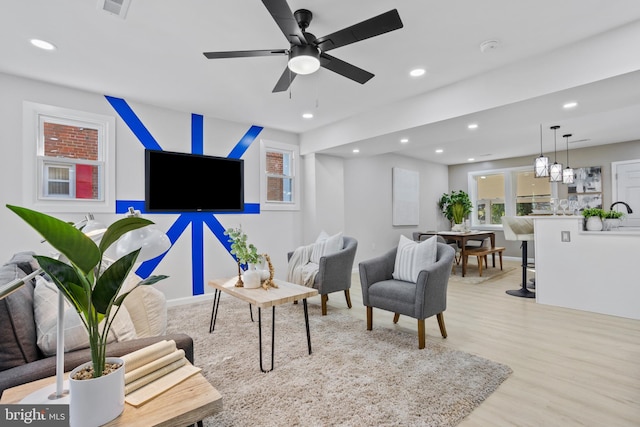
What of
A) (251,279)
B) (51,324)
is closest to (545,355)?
(251,279)

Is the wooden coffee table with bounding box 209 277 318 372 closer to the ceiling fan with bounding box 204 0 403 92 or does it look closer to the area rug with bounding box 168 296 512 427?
the area rug with bounding box 168 296 512 427

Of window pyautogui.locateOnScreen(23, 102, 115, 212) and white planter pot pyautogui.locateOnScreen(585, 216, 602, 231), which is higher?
window pyautogui.locateOnScreen(23, 102, 115, 212)

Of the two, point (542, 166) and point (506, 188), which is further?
point (506, 188)

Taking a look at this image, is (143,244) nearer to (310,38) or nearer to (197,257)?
(310,38)

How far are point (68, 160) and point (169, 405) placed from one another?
3.59m

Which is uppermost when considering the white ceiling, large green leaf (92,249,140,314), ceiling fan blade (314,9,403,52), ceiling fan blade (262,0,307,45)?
the white ceiling

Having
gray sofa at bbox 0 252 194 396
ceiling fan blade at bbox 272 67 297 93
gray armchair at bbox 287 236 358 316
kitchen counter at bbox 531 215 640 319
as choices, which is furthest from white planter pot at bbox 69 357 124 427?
kitchen counter at bbox 531 215 640 319

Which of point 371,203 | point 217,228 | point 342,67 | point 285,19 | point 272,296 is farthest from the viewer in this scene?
point 371,203

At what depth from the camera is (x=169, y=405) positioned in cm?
99

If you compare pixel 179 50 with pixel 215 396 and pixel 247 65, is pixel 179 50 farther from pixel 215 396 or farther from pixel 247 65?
pixel 215 396

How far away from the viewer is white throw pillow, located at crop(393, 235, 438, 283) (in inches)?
116

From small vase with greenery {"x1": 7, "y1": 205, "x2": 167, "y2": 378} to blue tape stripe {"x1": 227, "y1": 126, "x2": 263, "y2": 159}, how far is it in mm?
3943

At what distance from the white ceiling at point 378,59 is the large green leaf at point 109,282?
6.63ft

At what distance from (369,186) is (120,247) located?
18.8 feet
